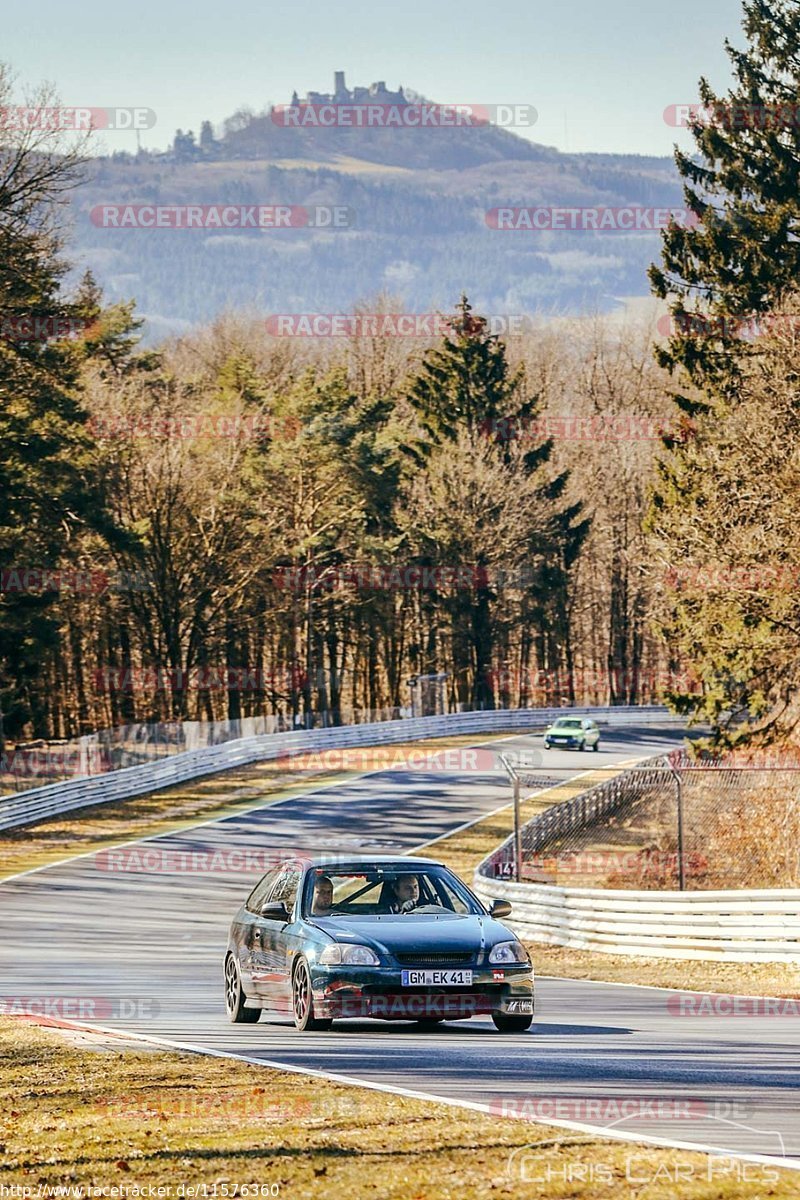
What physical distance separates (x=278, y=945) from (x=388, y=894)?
3.15 feet

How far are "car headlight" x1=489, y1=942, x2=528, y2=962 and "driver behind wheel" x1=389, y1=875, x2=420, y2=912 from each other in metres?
1.15

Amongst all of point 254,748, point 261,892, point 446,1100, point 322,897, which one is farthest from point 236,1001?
point 254,748

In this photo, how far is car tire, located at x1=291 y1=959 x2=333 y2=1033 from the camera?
13.4m

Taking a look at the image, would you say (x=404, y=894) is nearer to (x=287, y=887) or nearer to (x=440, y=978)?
(x=287, y=887)

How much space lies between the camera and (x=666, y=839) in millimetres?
43656

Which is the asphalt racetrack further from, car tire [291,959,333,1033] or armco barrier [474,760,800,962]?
armco barrier [474,760,800,962]

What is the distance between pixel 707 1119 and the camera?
874cm

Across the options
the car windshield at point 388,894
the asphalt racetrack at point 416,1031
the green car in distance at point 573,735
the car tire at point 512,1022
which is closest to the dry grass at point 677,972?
the asphalt racetrack at point 416,1031

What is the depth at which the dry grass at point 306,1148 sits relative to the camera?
23.4ft

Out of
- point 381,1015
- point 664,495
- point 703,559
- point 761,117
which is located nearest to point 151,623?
point 664,495

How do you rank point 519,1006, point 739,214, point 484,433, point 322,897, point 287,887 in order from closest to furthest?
point 519,1006 → point 322,897 → point 287,887 → point 739,214 → point 484,433

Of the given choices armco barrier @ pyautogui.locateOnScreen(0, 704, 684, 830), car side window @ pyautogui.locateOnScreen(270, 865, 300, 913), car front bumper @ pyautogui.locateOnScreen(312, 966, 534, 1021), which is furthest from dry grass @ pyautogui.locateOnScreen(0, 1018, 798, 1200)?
armco barrier @ pyautogui.locateOnScreen(0, 704, 684, 830)

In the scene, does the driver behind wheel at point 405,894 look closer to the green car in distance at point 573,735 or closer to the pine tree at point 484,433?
the green car in distance at point 573,735

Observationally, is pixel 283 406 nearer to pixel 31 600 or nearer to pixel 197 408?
pixel 197 408
